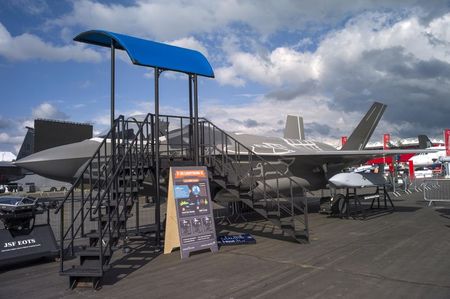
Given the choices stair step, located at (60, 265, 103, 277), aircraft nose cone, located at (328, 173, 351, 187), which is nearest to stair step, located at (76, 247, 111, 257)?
stair step, located at (60, 265, 103, 277)

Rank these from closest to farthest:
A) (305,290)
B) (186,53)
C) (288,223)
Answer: (305,290), (288,223), (186,53)

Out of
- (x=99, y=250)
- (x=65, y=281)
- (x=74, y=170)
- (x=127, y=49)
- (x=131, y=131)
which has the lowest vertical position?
(x=65, y=281)

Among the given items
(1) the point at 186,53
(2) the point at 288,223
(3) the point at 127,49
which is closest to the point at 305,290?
(2) the point at 288,223

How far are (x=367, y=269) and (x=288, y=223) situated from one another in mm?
2938

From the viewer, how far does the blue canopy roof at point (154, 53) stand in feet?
28.3

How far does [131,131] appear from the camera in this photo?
439 inches

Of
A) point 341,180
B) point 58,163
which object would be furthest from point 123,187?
point 341,180

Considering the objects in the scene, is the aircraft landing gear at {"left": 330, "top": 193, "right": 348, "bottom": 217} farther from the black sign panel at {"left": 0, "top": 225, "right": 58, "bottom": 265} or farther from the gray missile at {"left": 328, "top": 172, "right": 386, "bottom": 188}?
the black sign panel at {"left": 0, "top": 225, "right": 58, "bottom": 265}

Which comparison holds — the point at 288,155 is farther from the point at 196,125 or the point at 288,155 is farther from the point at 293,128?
the point at 293,128

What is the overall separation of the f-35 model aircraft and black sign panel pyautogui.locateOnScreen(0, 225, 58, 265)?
235 centimetres

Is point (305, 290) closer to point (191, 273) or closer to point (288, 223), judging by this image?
point (191, 273)

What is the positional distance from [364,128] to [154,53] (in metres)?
14.5

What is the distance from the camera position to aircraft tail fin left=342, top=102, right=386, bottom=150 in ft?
65.6

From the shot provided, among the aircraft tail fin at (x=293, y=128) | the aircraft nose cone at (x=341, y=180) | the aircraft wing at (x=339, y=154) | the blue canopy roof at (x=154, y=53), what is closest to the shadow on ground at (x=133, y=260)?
the blue canopy roof at (x=154, y=53)
